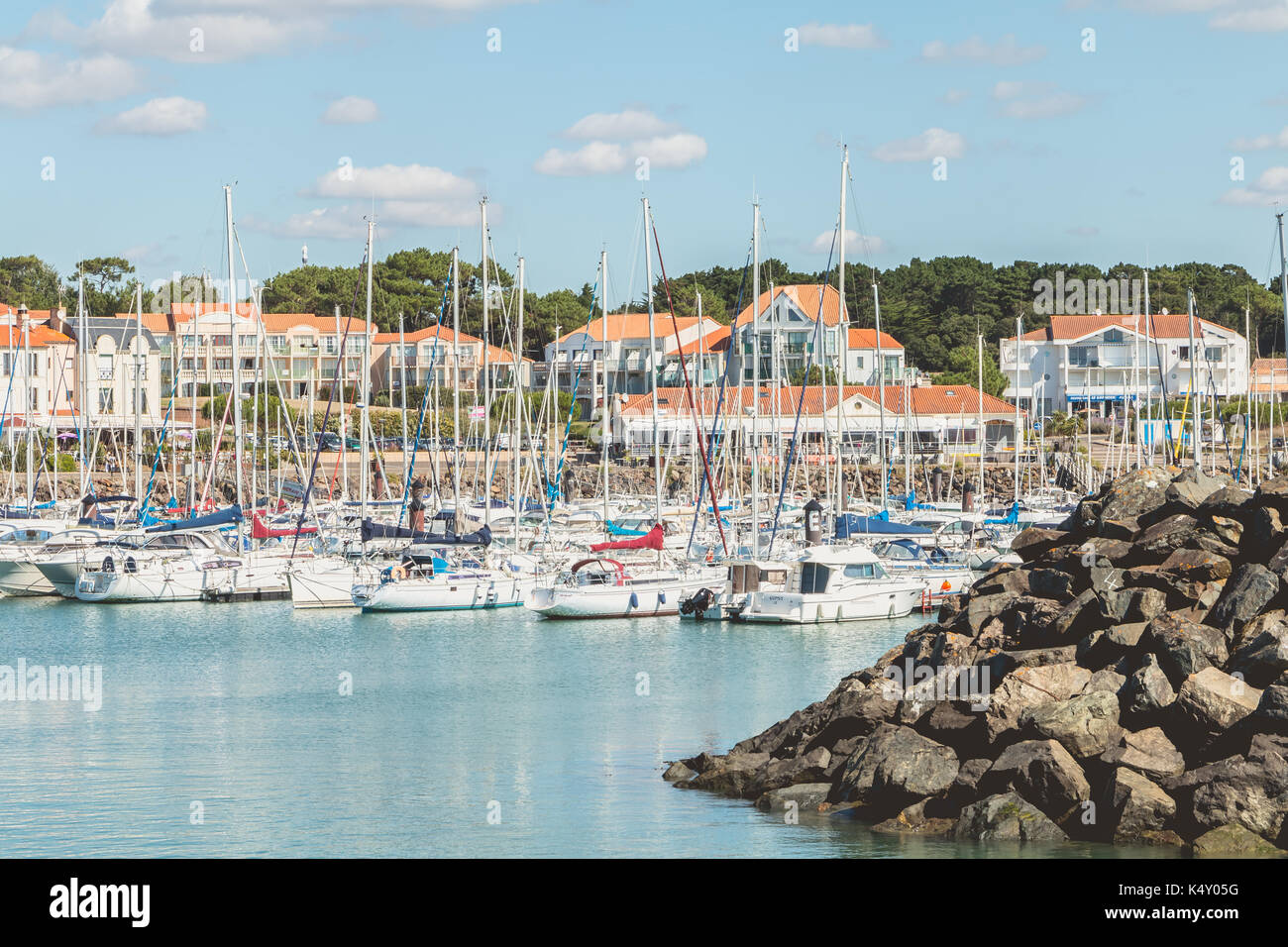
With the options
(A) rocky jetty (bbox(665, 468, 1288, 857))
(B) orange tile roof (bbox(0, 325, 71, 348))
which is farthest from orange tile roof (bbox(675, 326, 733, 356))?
(A) rocky jetty (bbox(665, 468, 1288, 857))

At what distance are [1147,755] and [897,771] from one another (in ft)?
10.4

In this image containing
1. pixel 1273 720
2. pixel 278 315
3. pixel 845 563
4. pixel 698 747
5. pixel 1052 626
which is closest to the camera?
pixel 1273 720

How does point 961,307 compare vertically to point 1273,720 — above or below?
above

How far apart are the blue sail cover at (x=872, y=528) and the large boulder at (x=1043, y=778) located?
94.3 feet

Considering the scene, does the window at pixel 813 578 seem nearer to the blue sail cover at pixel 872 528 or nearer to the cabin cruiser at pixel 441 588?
the blue sail cover at pixel 872 528

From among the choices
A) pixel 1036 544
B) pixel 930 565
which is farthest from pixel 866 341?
pixel 1036 544

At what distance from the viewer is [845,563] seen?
1684 inches

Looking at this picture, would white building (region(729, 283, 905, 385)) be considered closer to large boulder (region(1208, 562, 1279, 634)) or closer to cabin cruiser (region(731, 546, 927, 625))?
cabin cruiser (region(731, 546, 927, 625))

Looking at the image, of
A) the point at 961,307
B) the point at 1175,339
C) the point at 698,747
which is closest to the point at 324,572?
the point at 698,747

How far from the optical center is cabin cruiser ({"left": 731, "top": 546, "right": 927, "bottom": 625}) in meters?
41.9

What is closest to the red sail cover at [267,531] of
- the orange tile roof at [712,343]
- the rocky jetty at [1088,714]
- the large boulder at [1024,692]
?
the rocky jetty at [1088,714]

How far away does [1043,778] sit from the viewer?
19703 millimetres
